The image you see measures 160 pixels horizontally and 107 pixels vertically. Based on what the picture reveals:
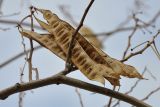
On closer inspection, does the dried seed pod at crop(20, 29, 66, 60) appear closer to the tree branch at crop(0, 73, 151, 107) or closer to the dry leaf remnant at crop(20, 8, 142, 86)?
the dry leaf remnant at crop(20, 8, 142, 86)

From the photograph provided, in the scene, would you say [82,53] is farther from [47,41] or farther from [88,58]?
[47,41]

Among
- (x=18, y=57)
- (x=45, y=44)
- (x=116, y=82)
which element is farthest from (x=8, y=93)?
(x=18, y=57)

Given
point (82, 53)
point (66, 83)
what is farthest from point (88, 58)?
point (66, 83)

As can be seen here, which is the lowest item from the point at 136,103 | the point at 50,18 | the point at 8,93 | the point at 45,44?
the point at 136,103

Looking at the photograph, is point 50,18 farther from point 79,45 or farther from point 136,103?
point 136,103

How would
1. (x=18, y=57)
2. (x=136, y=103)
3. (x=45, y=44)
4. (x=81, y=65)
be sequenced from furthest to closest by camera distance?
(x=18, y=57) → (x=45, y=44) → (x=81, y=65) → (x=136, y=103)

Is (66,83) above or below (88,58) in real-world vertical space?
below

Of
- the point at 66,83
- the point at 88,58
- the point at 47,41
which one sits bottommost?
the point at 66,83

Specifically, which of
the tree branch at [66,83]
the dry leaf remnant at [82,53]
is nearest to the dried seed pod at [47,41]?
the dry leaf remnant at [82,53]

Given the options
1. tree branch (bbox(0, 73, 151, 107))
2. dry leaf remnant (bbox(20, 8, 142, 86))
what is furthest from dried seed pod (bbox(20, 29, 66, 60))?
tree branch (bbox(0, 73, 151, 107))
